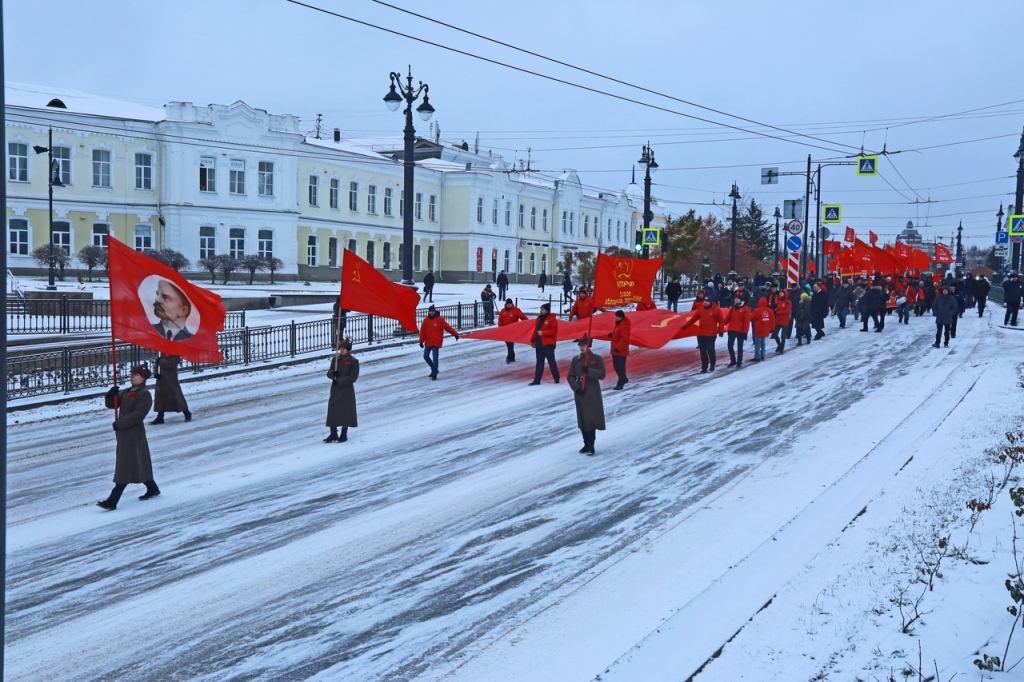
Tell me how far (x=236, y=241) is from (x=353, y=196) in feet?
34.4

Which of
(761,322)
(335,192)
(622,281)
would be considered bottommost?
(761,322)

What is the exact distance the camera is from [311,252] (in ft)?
207

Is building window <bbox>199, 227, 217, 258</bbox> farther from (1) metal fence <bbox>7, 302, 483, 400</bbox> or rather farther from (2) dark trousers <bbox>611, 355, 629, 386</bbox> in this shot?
(2) dark trousers <bbox>611, 355, 629, 386</bbox>

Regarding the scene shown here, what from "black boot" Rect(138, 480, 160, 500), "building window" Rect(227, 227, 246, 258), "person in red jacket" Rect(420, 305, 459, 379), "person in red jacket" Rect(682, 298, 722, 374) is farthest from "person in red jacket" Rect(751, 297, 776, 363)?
"building window" Rect(227, 227, 246, 258)

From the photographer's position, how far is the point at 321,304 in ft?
134

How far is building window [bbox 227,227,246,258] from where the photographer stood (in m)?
57.9

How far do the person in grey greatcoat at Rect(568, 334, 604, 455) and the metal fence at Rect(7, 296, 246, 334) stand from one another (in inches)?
626

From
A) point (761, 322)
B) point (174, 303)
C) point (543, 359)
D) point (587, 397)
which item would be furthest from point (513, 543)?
point (761, 322)

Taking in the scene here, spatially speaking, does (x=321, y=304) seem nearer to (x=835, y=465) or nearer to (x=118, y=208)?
(x=118, y=208)

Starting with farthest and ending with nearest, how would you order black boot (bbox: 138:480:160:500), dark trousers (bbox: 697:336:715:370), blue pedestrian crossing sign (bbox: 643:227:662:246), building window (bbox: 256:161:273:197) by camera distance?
building window (bbox: 256:161:273:197) < blue pedestrian crossing sign (bbox: 643:227:662:246) < dark trousers (bbox: 697:336:715:370) < black boot (bbox: 138:480:160:500)

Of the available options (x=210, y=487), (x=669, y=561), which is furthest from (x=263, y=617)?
(x=210, y=487)

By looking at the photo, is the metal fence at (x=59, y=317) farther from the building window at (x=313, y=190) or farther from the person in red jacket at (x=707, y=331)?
the building window at (x=313, y=190)

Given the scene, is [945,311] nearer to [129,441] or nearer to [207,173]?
[129,441]

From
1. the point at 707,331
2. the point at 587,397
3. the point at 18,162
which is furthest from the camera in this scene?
the point at 18,162
